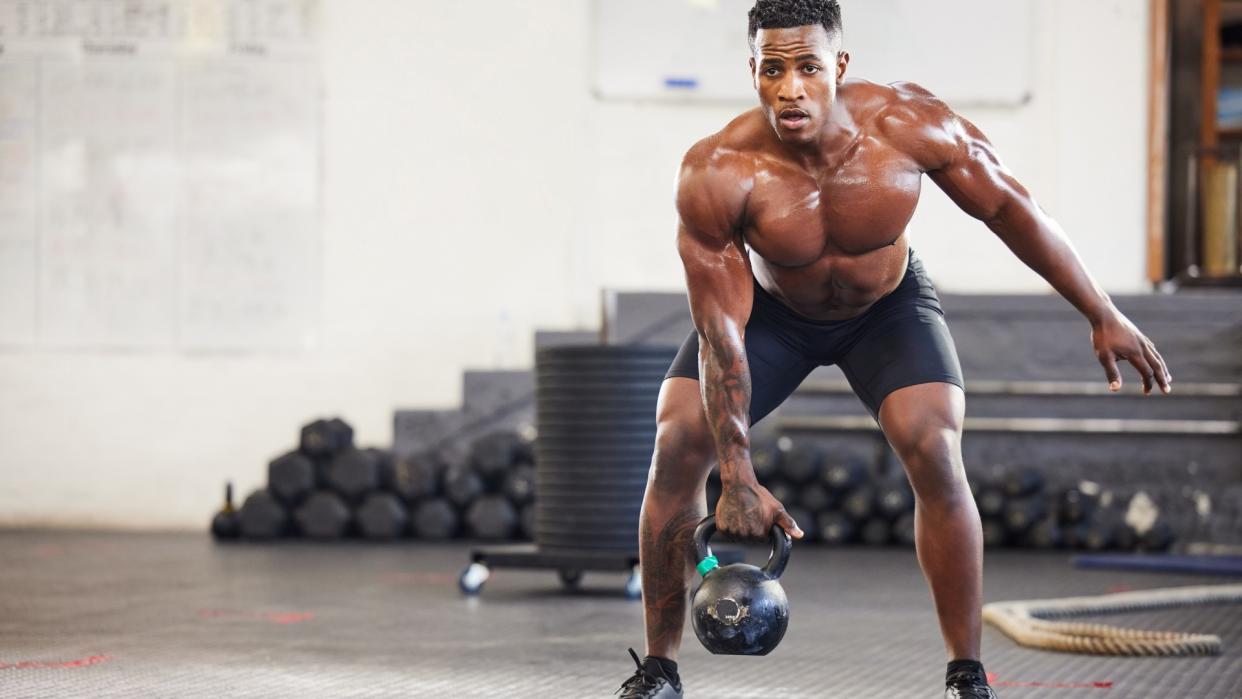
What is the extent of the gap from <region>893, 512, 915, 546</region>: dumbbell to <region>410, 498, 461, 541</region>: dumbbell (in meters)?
1.93

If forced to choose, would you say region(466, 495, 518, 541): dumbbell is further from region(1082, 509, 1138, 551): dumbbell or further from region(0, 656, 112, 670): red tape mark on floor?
region(0, 656, 112, 670): red tape mark on floor

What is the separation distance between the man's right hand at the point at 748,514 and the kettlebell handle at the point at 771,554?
2 cm

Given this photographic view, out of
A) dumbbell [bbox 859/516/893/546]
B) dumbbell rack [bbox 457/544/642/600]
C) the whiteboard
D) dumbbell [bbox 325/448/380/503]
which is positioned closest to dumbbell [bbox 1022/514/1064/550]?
dumbbell [bbox 859/516/893/546]

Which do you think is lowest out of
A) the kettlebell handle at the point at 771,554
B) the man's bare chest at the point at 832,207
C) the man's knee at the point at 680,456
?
the kettlebell handle at the point at 771,554

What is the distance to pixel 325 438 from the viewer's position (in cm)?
669

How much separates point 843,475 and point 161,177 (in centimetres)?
379

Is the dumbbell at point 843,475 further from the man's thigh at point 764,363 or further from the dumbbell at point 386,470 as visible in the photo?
the man's thigh at point 764,363

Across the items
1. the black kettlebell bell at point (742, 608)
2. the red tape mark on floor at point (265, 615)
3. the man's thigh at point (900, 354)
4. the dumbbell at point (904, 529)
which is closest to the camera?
the black kettlebell bell at point (742, 608)

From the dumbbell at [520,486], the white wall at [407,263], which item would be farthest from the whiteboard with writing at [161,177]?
the dumbbell at [520,486]

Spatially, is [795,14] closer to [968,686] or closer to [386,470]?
[968,686]

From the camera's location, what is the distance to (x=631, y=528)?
4.48 metres

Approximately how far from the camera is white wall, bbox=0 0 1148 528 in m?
7.66

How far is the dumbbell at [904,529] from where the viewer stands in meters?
6.39

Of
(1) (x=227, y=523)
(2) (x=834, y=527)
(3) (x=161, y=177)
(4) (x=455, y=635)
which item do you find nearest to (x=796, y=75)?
(4) (x=455, y=635)
